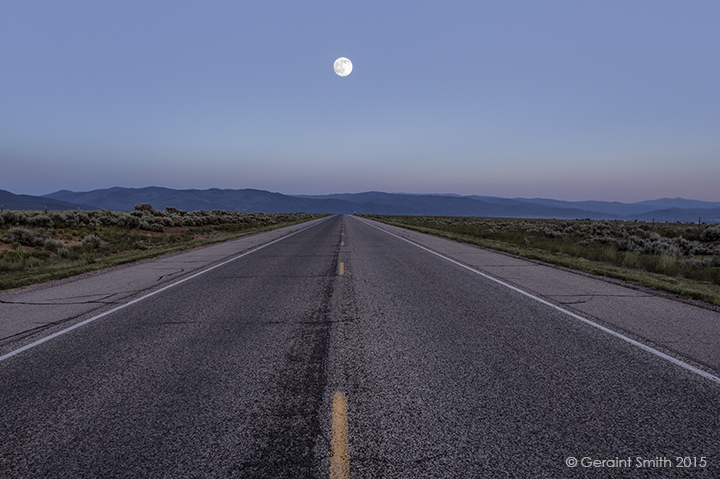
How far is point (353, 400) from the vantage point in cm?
326

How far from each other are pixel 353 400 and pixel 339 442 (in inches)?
24.0

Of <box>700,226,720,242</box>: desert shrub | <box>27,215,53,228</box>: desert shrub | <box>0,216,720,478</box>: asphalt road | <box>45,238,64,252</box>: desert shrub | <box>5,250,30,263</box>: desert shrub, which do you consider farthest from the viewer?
<box>700,226,720,242</box>: desert shrub

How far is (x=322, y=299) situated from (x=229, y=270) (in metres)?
4.93

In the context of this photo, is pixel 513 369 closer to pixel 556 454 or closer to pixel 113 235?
pixel 556 454

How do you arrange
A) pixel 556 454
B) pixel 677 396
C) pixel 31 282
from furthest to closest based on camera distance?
pixel 31 282
pixel 677 396
pixel 556 454

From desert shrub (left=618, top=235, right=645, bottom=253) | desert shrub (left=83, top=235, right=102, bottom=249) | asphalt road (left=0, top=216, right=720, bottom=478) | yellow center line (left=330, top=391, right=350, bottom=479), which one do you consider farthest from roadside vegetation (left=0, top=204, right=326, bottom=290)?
desert shrub (left=618, top=235, right=645, bottom=253)

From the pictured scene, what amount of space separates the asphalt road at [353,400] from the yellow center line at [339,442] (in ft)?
0.07

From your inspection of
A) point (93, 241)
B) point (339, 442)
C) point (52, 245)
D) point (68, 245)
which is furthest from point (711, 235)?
point (68, 245)

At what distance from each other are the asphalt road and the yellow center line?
0.02 metres

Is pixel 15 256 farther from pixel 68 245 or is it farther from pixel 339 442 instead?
pixel 339 442

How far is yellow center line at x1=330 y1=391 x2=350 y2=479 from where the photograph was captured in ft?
7.74

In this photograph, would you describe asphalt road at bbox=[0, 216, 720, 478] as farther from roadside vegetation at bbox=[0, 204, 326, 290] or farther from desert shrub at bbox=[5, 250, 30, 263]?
desert shrub at bbox=[5, 250, 30, 263]

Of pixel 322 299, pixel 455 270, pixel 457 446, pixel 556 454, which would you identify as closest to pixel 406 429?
pixel 457 446

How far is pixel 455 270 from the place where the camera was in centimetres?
1061
